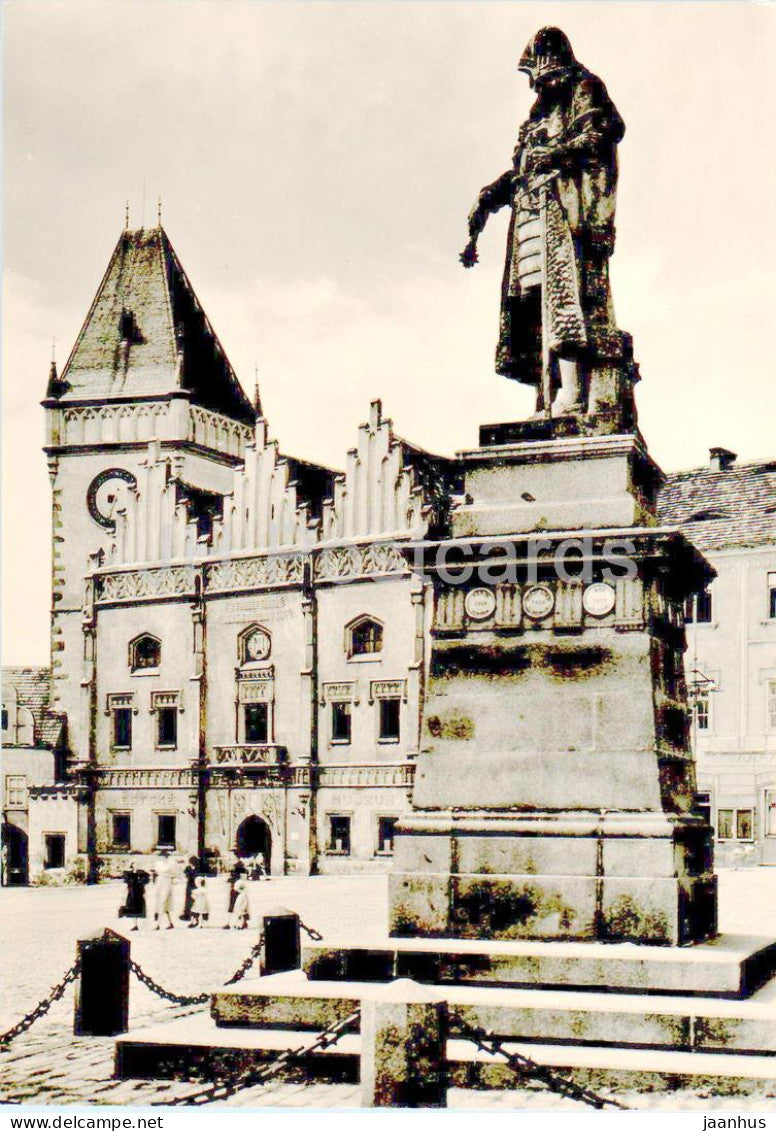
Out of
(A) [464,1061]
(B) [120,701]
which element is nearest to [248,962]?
(A) [464,1061]

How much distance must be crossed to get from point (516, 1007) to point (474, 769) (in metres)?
1.67

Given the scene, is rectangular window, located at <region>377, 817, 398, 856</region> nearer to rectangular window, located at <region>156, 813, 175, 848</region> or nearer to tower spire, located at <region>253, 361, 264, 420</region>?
rectangular window, located at <region>156, 813, 175, 848</region>

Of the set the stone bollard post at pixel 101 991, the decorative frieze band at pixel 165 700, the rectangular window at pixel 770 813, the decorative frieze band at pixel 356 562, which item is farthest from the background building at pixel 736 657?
the stone bollard post at pixel 101 991

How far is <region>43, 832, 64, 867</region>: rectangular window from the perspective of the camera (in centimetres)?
3944

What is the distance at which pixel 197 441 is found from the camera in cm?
4309

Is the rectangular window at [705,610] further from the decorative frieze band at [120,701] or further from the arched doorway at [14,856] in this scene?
the arched doorway at [14,856]

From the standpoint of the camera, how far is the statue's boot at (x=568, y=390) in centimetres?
977

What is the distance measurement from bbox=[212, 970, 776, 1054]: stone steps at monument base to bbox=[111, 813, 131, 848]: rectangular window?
3152cm

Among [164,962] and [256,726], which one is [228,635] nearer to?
[256,726]

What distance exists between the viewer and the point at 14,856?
4156 centimetres

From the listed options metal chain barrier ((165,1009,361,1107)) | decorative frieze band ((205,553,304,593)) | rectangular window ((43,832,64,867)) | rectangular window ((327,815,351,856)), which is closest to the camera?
metal chain barrier ((165,1009,361,1107))

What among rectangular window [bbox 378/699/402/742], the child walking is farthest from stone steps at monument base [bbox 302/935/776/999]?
rectangular window [bbox 378/699/402/742]

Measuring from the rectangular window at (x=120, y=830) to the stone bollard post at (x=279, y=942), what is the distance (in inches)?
1124

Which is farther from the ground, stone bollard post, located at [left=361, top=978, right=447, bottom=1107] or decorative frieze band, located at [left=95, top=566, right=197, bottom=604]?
decorative frieze band, located at [left=95, top=566, right=197, bottom=604]
